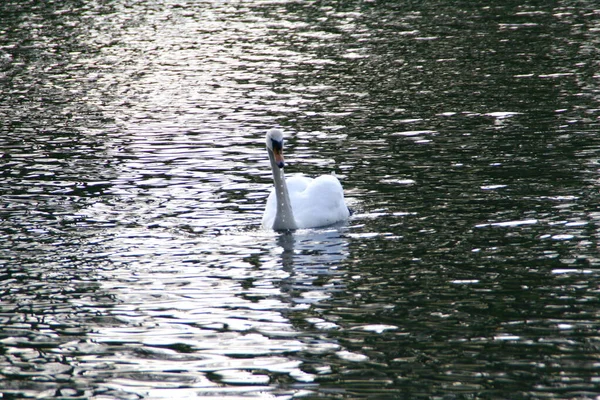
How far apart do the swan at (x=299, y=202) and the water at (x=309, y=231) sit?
0.92 feet

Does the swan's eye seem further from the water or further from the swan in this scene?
the water

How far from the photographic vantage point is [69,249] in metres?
15.6

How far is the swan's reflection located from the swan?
23 cm

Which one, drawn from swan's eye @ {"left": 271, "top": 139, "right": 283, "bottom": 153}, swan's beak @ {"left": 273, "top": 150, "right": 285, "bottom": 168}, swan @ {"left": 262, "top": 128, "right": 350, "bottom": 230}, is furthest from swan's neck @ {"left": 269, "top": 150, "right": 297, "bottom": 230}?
swan's eye @ {"left": 271, "top": 139, "right": 283, "bottom": 153}

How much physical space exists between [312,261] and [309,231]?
2.00 m

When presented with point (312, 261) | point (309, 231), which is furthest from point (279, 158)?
point (312, 261)

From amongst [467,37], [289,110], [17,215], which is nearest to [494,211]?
[17,215]

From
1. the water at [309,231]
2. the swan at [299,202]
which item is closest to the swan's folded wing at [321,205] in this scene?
the swan at [299,202]

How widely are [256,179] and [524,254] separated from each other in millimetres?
7414

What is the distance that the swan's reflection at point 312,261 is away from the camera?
13.3 meters

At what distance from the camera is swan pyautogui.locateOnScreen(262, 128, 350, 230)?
16469mm

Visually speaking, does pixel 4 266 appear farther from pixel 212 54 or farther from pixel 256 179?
pixel 212 54

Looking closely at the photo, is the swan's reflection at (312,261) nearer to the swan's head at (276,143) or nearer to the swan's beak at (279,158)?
the swan's beak at (279,158)

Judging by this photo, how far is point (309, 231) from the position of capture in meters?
16.8
